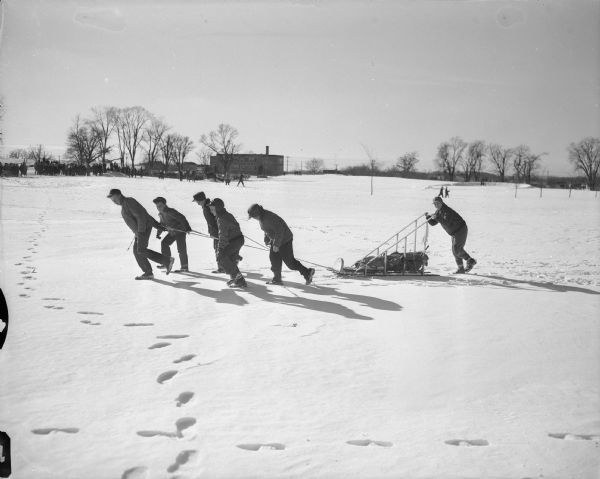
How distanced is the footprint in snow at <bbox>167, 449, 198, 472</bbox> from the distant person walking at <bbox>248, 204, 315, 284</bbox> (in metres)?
4.56

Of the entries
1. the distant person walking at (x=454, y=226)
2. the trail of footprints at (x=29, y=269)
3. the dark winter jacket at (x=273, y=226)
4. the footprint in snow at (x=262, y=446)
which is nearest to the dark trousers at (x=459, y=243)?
the distant person walking at (x=454, y=226)

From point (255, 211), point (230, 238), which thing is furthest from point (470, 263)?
point (230, 238)

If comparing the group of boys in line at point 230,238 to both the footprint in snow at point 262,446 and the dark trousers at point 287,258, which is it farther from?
the footprint in snow at point 262,446

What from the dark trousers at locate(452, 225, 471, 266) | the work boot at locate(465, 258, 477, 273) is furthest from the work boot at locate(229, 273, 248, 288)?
the work boot at locate(465, 258, 477, 273)

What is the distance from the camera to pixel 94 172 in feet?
119

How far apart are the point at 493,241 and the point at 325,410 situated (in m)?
11.8

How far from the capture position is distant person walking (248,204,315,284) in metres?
7.23

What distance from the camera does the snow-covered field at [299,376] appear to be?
274 centimetres

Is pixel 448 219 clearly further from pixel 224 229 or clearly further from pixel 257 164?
pixel 257 164

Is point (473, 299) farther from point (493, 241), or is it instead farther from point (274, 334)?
point (493, 241)

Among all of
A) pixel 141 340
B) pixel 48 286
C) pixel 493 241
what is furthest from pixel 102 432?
pixel 493 241

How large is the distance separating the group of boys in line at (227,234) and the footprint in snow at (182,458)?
4.47 metres

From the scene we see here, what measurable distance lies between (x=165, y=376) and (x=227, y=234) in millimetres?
3673

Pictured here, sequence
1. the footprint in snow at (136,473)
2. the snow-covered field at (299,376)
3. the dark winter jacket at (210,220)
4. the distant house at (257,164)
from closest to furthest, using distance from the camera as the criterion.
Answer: the footprint in snow at (136,473) → the snow-covered field at (299,376) → the dark winter jacket at (210,220) → the distant house at (257,164)
